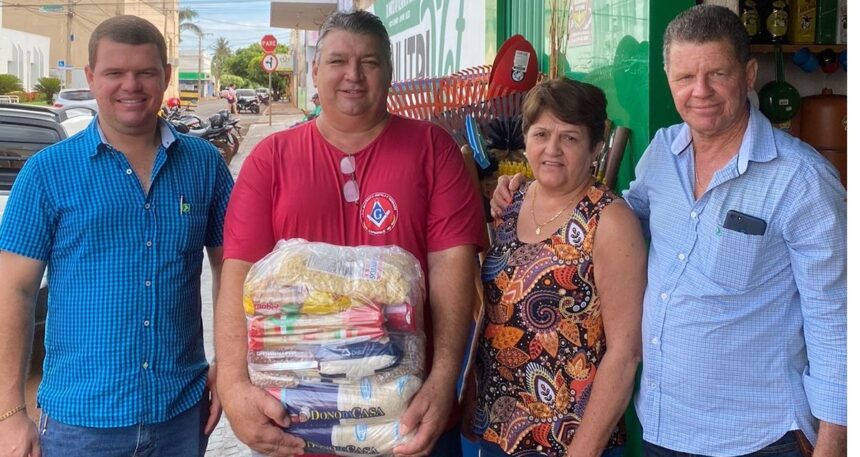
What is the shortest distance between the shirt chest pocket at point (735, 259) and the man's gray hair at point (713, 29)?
0.45 meters

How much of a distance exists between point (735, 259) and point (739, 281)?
0.18 ft

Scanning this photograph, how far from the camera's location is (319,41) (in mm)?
2244

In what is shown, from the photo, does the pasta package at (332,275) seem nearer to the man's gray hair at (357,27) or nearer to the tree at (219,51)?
the man's gray hair at (357,27)

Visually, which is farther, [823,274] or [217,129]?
[217,129]

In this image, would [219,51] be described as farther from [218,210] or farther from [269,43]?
[218,210]

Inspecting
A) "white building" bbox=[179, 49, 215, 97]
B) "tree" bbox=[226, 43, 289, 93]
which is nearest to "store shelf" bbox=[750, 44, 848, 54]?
"white building" bbox=[179, 49, 215, 97]

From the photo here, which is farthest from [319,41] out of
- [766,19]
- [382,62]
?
[766,19]

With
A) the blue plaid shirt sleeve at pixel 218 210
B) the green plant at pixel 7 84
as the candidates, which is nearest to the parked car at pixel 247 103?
the green plant at pixel 7 84

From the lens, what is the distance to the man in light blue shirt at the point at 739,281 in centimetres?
192

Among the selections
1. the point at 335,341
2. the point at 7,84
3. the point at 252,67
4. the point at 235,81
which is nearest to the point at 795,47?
the point at 335,341

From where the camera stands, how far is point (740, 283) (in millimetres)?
1983

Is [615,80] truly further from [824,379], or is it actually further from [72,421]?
[72,421]

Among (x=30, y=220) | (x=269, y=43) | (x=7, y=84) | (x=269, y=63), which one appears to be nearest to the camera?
(x=30, y=220)

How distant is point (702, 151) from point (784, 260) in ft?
1.22
